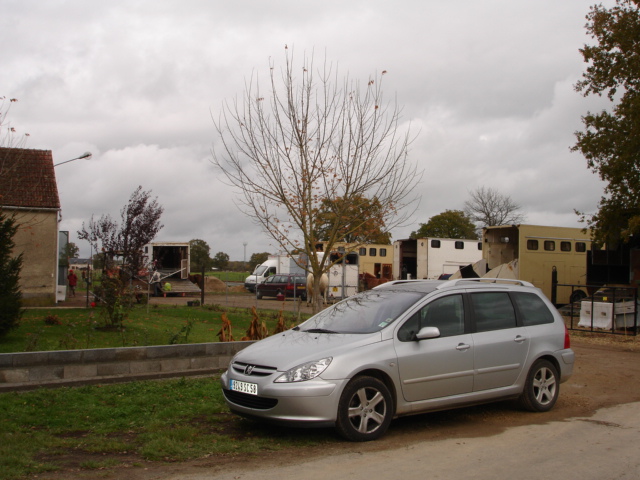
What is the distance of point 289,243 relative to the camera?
1335cm

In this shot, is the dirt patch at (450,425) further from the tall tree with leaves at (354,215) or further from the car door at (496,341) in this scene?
the tall tree with leaves at (354,215)

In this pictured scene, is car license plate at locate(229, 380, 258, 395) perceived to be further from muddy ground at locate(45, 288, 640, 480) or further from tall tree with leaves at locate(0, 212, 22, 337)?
tall tree with leaves at locate(0, 212, 22, 337)

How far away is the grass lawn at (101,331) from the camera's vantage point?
1121 cm

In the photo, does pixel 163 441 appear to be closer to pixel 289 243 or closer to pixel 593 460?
pixel 593 460

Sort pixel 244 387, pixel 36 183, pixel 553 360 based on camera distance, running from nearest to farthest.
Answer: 1. pixel 244 387
2. pixel 553 360
3. pixel 36 183

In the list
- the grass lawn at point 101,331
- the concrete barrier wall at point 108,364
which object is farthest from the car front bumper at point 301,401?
the grass lawn at point 101,331

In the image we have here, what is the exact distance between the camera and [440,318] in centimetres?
752

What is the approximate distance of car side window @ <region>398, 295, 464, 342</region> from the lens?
722 centimetres

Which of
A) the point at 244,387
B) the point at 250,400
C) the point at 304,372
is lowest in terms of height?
the point at 250,400

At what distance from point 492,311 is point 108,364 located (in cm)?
548

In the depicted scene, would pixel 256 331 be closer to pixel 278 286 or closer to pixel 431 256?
pixel 431 256

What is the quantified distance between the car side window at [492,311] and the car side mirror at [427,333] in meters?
0.87

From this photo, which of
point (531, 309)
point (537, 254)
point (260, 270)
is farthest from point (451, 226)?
point (531, 309)

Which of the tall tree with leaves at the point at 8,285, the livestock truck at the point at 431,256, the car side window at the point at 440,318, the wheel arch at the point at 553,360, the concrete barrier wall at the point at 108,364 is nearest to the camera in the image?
the car side window at the point at 440,318
